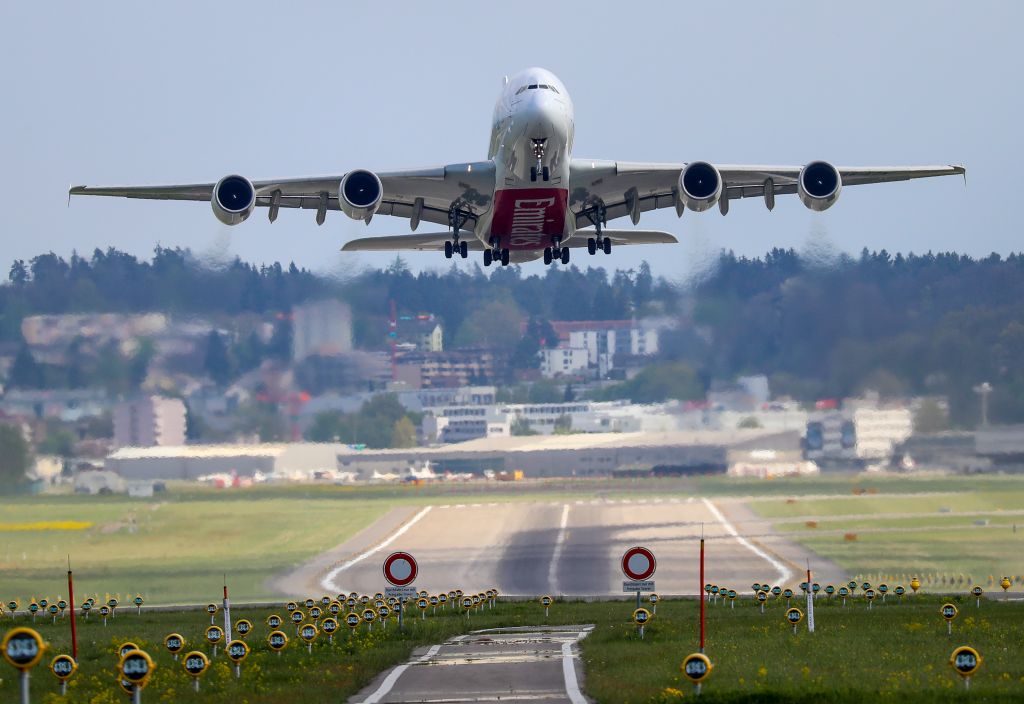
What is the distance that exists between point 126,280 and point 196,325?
2.88 meters

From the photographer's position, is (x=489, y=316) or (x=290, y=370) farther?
(x=489, y=316)

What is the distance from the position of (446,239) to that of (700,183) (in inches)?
360

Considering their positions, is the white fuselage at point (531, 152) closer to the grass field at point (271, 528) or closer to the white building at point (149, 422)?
the grass field at point (271, 528)

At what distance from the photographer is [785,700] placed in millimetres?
16484

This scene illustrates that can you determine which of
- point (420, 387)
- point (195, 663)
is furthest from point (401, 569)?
point (420, 387)

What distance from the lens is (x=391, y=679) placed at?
20969 millimetres

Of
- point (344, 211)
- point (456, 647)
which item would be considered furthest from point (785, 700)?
point (344, 211)

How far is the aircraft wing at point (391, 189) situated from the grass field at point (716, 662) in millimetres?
10094

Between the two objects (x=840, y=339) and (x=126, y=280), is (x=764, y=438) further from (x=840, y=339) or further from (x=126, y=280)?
(x=126, y=280)

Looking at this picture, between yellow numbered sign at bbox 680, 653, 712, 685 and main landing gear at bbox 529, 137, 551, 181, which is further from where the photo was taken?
main landing gear at bbox 529, 137, 551, 181

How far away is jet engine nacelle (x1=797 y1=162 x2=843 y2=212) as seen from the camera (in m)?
32.6

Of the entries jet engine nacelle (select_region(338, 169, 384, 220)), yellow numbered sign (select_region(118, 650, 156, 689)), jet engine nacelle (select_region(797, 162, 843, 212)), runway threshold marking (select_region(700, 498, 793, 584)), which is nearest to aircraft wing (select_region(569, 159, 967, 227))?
jet engine nacelle (select_region(797, 162, 843, 212))

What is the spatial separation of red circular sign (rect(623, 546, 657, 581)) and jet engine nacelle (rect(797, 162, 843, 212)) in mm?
11343

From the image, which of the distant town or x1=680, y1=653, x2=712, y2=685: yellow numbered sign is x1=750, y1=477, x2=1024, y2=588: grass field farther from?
x1=680, y1=653, x2=712, y2=685: yellow numbered sign
